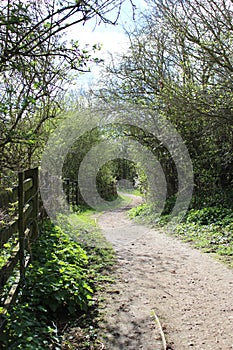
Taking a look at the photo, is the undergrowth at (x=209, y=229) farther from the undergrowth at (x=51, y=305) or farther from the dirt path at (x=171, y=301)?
the undergrowth at (x=51, y=305)

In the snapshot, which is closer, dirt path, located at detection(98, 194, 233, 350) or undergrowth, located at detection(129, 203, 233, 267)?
Result: dirt path, located at detection(98, 194, 233, 350)

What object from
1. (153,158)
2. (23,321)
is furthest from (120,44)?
(23,321)

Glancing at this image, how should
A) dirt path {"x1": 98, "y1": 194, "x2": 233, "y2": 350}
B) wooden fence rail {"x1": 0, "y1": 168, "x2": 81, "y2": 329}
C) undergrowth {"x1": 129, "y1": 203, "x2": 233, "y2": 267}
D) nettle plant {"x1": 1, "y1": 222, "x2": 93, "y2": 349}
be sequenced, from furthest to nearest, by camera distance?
undergrowth {"x1": 129, "y1": 203, "x2": 233, "y2": 267}, dirt path {"x1": 98, "y1": 194, "x2": 233, "y2": 350}, wooden fence rail {"x1": 0, "y1": 168, "x2": 81, "y2": 329}, nettle plant {"x1": 1, "y1": 222, "x2": 93, "y2": 349}

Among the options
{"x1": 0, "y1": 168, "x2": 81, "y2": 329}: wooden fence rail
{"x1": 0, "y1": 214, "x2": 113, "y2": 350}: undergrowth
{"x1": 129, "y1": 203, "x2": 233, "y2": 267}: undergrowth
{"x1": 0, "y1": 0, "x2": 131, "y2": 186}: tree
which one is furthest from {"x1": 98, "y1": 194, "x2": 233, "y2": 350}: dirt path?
{"x1": 0, "y1": 0, "x2": 131, "y2": 186}: tree

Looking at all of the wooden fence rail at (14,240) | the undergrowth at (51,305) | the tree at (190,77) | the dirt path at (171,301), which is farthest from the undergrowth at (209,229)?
the wooden fence rail at (14,240)

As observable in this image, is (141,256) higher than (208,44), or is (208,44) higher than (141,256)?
(208,44)

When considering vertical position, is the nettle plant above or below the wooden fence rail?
below

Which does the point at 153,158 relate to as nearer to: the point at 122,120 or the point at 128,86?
the point at 122,120

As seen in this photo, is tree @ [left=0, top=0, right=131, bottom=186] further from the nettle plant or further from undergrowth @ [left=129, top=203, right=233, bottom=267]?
undergrowth @ [left=129, top=203, right=233, bottom=267]

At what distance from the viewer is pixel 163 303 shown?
4.41 m

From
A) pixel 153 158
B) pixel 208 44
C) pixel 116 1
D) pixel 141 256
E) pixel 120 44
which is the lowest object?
pixel 141 256

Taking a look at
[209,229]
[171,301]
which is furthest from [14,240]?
[209,229]

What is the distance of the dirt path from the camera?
3.46 metres

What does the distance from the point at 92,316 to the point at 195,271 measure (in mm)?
2434
